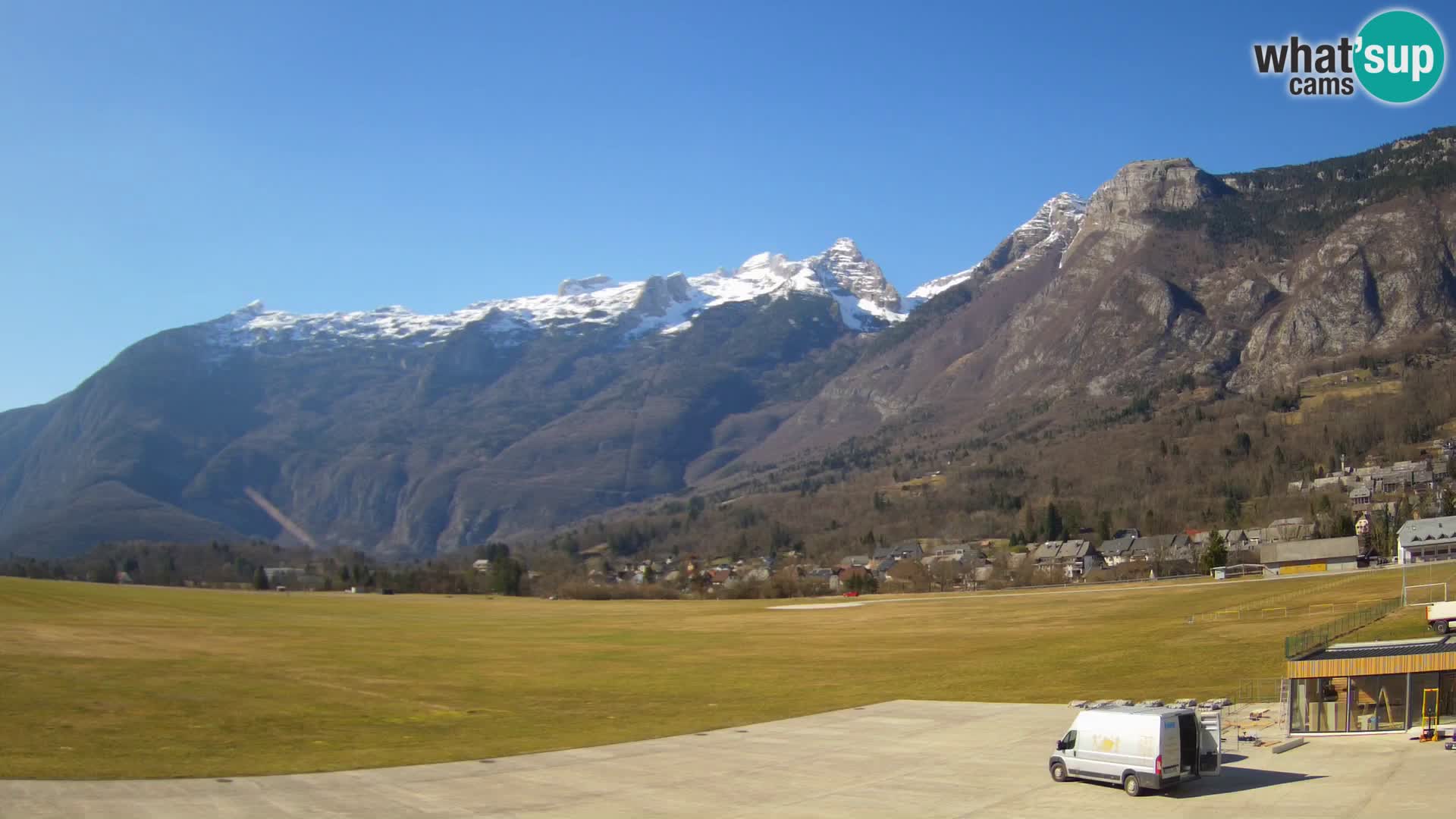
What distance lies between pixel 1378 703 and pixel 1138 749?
11.0 metres

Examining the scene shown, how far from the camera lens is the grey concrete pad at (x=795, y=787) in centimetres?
2830

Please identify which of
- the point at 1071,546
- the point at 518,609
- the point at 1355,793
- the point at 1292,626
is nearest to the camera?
the point at 1355,793

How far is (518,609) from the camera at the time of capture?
5344 inches

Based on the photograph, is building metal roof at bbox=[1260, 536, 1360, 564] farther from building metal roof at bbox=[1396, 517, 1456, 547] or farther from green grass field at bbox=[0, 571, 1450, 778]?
green grass field at bbox=[0, 571, 1450, 778]

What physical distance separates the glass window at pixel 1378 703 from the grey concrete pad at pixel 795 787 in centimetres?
67

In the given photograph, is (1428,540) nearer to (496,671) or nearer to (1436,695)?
Result: (1436,695)

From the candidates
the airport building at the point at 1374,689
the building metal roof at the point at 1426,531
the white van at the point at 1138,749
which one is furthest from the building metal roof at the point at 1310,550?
the white van at the point at 1138,749

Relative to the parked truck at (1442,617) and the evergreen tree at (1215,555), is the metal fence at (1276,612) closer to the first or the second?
the parked truck at (1442,617)

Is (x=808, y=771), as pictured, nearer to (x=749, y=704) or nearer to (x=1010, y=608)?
(x=749, y=704)

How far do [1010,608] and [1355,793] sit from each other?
246 feet

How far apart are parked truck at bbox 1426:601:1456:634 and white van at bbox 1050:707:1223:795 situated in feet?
67.3

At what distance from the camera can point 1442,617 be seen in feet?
154

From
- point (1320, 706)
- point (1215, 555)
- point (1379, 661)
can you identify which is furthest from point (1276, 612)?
point (1215, 555)

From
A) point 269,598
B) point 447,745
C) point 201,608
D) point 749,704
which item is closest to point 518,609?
point 269,598
